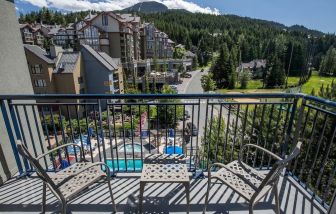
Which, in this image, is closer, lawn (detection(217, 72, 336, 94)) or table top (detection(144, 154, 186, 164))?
table top (detection(144, 154, 186, 164))

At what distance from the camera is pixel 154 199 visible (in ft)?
7.65

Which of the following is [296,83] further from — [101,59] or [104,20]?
[104,20]

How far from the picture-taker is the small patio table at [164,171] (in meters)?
1.87

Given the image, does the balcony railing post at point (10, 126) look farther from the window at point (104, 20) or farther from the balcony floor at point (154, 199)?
the window at point (104, 20)

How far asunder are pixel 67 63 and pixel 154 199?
22806 millimetres

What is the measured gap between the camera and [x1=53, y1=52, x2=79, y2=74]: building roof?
21.0 meters

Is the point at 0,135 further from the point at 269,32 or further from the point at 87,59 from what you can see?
the point at 269,32

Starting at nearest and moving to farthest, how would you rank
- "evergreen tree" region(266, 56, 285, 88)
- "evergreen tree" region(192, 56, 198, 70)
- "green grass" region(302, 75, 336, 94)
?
"evergreen tree" region(266, 56, 285, 88) < "green grass" region(302, 75, 336, 94) < "evergreen tree" region(192, 56, 198, 70)

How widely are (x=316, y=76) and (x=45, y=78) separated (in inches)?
2269

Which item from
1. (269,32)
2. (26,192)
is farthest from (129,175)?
(269,32)

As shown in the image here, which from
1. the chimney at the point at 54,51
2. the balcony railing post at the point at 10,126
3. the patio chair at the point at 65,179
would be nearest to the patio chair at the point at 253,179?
the patio chair at the point at 65,179

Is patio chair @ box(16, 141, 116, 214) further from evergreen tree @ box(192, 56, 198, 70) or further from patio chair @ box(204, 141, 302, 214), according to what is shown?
evergreen tree @ box(192, 56, 198, 70)

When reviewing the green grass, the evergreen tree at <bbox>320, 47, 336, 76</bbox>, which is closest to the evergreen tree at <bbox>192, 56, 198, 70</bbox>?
the green grass

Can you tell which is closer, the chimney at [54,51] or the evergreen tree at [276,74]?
the chimney at [54,51]
